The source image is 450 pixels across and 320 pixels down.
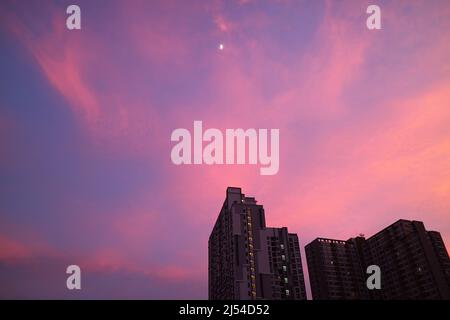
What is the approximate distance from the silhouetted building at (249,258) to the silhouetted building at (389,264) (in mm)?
37178

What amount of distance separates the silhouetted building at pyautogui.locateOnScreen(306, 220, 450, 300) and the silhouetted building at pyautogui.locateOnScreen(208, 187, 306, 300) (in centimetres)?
3718

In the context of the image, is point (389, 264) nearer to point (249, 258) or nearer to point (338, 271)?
point (338, 271)

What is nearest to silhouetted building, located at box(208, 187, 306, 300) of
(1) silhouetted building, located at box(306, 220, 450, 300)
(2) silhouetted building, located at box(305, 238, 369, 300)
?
(1) silhouetted building, located at box(306, 220, 450, 300)

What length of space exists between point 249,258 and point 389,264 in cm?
6403

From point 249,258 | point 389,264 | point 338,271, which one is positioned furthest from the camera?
point 338,271

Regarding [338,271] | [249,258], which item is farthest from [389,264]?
[249,258]

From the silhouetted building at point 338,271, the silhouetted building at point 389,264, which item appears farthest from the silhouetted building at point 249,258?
the silhouetted building at point 338,271

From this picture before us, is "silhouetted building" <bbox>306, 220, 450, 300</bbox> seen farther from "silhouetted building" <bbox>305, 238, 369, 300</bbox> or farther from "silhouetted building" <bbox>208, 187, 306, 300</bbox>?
"silhouetted building" <bbox>208, 187, 306, 300</bbox>

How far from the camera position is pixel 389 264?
115 m

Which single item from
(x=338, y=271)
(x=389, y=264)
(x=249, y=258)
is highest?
(x=338, y=271)
